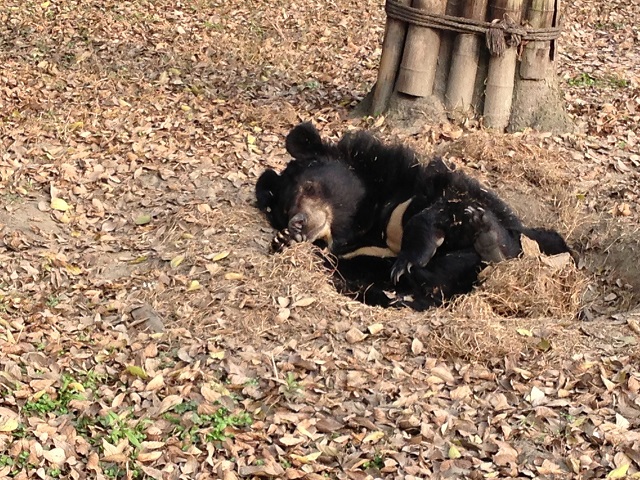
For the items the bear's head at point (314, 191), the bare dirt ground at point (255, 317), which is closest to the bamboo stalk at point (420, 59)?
the bare dirt ground at point (255, 317)

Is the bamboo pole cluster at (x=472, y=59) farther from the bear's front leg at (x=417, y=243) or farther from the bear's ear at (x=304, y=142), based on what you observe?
the bear's front leg at (x=417, y=243)

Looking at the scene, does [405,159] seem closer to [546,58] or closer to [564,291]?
[564,291]

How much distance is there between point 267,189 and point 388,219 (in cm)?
93

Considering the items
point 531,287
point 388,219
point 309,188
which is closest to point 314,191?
point 309,188

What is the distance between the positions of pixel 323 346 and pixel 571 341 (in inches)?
52.9

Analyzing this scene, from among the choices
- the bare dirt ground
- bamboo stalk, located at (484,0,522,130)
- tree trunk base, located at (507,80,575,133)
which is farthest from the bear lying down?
tree trunk base, located at (507,80,575,133)

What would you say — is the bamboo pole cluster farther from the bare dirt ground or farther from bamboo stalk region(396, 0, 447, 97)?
the bare dirt ground

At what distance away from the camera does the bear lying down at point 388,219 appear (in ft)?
19.0

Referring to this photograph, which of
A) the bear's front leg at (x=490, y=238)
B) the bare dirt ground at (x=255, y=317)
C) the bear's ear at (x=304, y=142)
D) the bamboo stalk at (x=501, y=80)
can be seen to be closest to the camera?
the bare dirt ground at (x=255, y=317)

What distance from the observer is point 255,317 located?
17.1 ft

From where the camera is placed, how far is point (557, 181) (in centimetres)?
735

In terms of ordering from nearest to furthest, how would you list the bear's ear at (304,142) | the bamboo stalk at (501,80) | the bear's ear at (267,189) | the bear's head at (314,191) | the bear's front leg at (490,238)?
1. the bear's front leg at (490,238)
2. the bear's head at (314,191)
3. the bear's ear at (304,142)
4. the bear's ear at (267,189)
5. the bamboo stalk at (501,80)

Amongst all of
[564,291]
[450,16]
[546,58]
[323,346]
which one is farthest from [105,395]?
[546,58]

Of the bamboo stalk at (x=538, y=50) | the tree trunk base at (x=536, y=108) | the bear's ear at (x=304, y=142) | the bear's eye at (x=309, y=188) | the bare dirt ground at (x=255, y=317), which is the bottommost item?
the bare dirt ground at (x=255, y=317)
